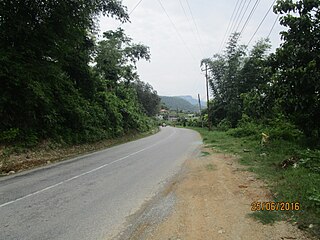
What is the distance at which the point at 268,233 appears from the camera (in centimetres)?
439

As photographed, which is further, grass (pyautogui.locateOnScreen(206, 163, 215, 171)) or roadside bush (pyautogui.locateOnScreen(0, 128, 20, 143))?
roadside bush (pyautogui.locateOnScreen(0, 128, 20, 143))

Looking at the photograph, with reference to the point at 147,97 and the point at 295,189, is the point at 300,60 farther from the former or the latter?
the point at 147,97

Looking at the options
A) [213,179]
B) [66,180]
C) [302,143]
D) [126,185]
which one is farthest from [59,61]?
[302,143]

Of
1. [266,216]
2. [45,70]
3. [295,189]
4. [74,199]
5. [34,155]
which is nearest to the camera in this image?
[266,216]

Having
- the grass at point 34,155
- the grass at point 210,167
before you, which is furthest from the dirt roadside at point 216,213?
the grass at point 34,155

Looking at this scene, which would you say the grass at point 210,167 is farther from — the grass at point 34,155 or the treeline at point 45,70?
the treeline at point 45,70

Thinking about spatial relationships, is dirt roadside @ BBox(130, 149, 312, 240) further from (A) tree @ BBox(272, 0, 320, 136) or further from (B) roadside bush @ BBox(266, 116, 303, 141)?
(B) roadside bush @ BBox(266, 116, 303, 141)

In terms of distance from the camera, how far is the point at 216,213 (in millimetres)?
5418
